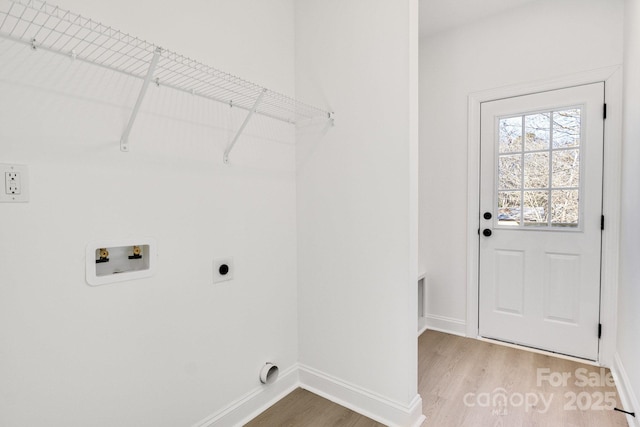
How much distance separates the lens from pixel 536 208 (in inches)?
99.2

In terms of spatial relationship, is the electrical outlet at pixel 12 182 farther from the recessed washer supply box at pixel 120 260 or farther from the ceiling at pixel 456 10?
the ceiling at pixel 456 10

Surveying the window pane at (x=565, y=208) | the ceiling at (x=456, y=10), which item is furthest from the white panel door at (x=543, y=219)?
the ceiling at (x=456, y=10)

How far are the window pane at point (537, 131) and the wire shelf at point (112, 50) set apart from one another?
1694 millimetres

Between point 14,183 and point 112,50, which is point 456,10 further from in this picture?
point 14,183

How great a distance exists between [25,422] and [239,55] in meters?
1.76

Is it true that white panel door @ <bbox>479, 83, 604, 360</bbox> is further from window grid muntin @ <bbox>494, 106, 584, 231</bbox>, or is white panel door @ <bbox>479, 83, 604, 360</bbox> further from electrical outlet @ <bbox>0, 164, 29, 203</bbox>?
electrical outlet @ <bbox>0, 164, 29, 203</bbox>

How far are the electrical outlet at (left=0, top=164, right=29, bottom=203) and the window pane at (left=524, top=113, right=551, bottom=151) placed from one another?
3022mm

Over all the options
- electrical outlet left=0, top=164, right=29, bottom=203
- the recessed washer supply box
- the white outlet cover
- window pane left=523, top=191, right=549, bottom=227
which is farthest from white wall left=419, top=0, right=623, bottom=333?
electrical outlet left=0, top=164, right=29, bottom=203

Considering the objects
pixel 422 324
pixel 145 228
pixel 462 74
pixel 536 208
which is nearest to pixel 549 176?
pixel 536 208

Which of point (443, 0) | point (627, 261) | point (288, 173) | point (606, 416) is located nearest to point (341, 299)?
point (288, 173)

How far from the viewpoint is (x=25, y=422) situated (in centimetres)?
106

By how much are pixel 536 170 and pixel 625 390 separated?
1.51 m

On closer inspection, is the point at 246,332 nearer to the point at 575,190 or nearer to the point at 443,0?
the point at 575,190

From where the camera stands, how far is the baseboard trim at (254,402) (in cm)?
163
